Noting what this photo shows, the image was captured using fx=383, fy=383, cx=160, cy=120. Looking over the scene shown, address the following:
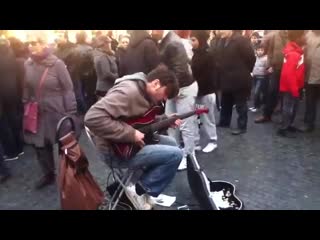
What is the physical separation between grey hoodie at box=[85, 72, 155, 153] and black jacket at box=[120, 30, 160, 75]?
5.57 feet

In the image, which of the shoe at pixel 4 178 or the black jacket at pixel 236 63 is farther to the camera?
the black jacket at pixel 236 63

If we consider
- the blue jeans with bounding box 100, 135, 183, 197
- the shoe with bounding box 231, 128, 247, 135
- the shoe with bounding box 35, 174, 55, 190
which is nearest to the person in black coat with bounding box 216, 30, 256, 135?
the shoe with bounding box 231, 128, 247, 135

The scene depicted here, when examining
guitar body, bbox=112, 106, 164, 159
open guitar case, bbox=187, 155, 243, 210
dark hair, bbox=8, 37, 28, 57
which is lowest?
open guitar case, bbox=187, 155, 243, 210

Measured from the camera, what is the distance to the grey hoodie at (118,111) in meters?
3.05

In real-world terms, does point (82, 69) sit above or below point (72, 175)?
below

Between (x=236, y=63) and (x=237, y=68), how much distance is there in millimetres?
78

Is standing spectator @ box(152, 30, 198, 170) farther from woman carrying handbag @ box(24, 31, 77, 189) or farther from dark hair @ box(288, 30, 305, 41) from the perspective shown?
dark hair @ box(288, 30, 305, 41)

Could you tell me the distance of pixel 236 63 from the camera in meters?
5.72

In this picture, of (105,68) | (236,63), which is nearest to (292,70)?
(236,63)

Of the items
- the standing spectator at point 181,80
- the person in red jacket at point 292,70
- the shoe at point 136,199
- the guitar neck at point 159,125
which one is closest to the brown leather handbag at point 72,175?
the shoe at point 136,199

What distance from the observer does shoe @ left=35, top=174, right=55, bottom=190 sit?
14.3 feet

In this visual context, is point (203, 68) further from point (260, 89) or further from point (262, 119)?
point (260, 89)

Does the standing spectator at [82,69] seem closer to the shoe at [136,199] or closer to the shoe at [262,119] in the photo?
the shoe at [262,119]

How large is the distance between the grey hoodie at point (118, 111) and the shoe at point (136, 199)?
52 centimetres
